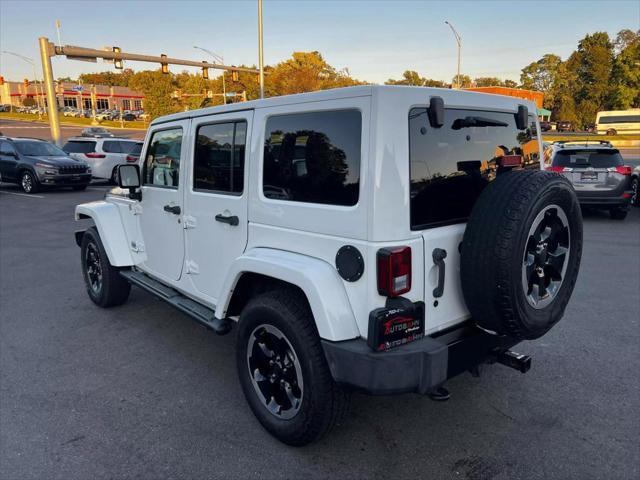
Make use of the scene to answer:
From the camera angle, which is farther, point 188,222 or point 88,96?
point 88,96

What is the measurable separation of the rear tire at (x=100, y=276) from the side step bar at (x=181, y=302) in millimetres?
305

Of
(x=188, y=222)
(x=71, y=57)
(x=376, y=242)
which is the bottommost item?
(x=188, y=222)

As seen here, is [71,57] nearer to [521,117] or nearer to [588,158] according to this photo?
[588,158]

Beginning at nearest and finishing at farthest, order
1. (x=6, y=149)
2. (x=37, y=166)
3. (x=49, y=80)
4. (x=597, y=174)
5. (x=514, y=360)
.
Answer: (x=514, y=360) < (x=597, y=174) < (x=37, y=166) < (x=6, y=149) < (x=49, y=80)

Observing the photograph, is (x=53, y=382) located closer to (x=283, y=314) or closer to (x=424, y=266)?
(x=283, y=314)

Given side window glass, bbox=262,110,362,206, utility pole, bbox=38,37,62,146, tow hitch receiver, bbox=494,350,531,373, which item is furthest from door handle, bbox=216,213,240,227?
utility pole, bbox=38,37,62,146

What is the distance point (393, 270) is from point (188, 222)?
1.99m

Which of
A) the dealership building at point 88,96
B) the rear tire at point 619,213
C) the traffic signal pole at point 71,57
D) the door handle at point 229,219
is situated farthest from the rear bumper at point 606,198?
the dealership building at point 88,96

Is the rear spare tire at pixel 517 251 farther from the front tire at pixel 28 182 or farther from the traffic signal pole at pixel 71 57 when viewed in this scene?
the traffic signal pole at pixel 71 57

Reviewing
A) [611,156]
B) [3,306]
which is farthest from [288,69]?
[3,306]

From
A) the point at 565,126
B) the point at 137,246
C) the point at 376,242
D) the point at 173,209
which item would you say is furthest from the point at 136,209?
the point at 565,126

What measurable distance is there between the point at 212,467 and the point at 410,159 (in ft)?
6.68

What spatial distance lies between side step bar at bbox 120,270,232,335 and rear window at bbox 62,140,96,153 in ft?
50.4

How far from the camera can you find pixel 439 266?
2.65 metres
